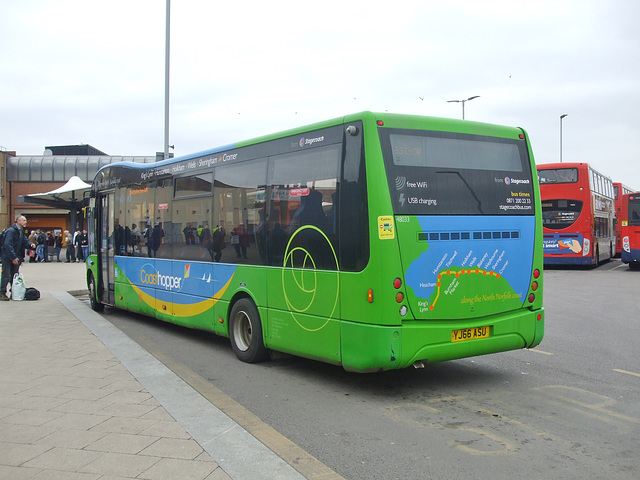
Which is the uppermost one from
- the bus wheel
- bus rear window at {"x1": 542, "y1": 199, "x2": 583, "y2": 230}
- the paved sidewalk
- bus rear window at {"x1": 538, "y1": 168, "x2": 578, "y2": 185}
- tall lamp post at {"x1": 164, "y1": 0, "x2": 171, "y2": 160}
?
tall lamp post at {"x1": 164, "y1": 0, "x2": 171, "y2": 160}

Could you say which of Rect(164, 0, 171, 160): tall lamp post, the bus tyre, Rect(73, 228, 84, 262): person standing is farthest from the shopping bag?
Rect(73, 228, 84, 262): person standing

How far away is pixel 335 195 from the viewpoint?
6637mm

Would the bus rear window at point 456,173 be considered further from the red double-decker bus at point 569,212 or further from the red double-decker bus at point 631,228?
the red double-decker bus at point 631,228

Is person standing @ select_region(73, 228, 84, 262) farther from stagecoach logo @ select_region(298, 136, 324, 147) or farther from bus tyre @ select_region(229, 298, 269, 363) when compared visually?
stagecoach logo @ select_region(298, 136, 324, 147)

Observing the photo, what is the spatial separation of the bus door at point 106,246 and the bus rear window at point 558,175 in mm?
16973

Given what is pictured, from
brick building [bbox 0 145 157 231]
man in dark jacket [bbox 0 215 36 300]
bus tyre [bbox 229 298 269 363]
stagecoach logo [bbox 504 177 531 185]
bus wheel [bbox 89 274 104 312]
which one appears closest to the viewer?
stagecoach logo [bbox 504 177 531 185]

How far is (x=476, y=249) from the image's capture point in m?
6.82

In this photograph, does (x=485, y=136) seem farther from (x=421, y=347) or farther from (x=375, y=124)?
(x=421, y=347)

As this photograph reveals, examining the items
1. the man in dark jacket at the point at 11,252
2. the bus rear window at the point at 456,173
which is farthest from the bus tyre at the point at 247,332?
the man in dark jacket at the point at 11,252

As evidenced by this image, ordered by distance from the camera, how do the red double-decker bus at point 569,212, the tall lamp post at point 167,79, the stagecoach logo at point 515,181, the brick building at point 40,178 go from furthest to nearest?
1. the brick building at point 40,178
2. the red double-decker bus at point 569,212
3. the tall lamp post at point 167,79
4. the stagecoach logo at point 515,181

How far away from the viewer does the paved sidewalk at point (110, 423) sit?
14.3ft

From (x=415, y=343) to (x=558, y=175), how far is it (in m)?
20.0

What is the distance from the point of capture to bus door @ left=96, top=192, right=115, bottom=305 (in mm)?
13133

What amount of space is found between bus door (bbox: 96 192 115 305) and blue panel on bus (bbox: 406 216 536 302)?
27.9ft
